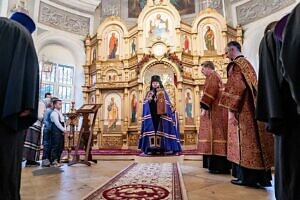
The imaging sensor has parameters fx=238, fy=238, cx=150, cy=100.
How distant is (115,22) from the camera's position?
11.7 m

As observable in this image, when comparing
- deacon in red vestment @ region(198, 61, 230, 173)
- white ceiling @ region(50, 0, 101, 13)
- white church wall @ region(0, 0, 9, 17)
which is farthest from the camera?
white ceiling @ region(50, 0, 101, 13)

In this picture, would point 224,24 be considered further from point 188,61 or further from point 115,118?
point 115,118

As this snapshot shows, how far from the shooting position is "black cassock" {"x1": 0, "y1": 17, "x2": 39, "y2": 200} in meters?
1.52

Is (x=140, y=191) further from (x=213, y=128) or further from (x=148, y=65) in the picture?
Result: (x=148, y=65)

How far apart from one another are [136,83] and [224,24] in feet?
16.3

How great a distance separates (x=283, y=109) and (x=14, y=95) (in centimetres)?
169

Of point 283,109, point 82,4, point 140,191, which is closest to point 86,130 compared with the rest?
point 140,191

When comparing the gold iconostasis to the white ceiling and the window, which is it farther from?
the white ceiling

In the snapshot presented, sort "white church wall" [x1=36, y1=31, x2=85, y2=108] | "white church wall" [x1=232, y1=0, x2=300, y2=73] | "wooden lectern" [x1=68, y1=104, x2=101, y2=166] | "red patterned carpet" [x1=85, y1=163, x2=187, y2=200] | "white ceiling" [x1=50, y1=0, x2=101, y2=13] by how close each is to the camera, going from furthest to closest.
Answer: "white ceiling" [x1=50, y1=0, x2=101, y2=13]
"white church wall" [x1=36, y1=31, x2=85, y2=108]
"white church wall" [x1=232, y1=0, x2=300, y2=73]
"wooden lectern" [x1=68, y1=104, x2=101, y2=166]
"red patterned carpet" [x1=85, y1=163, x2=187, y2=200]

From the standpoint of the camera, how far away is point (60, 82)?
1238cm

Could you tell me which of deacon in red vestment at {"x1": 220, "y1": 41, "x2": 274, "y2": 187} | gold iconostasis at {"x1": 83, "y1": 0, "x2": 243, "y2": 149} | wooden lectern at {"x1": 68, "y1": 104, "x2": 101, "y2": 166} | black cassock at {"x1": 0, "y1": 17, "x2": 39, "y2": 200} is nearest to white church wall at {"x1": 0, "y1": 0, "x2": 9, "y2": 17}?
gold iconostasis at {"x1": 83, "y1": 0, "x2": 243, "y2": 149}

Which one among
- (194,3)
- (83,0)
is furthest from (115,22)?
(194,3)

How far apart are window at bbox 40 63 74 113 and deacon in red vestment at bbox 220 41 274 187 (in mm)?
10781

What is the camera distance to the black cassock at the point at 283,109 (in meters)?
1.23
